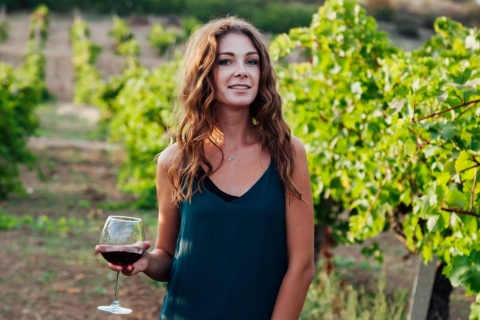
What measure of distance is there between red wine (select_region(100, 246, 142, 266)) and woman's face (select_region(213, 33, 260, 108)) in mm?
555

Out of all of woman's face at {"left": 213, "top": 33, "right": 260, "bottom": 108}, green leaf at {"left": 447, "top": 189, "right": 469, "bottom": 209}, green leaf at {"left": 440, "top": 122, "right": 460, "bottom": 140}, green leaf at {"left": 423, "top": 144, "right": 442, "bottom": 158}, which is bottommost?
green leaf at {"left": 447, "top": 189, "right": 469, "bottom": 209}

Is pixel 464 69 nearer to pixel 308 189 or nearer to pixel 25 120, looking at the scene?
pixel 308 189

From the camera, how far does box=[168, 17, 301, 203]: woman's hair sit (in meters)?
2.51

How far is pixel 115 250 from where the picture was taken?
240 centimetres

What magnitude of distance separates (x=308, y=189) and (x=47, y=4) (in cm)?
6275

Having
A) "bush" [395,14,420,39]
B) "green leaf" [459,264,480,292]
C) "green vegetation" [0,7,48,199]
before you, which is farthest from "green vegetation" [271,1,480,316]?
"bush" [395,14,420,39]

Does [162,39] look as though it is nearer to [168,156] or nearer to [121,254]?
[168,156]

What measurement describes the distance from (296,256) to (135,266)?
19.8 inches

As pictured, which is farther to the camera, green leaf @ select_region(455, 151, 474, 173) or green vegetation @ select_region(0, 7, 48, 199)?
green vegetation @ select_region(0, 7, 48, 199)

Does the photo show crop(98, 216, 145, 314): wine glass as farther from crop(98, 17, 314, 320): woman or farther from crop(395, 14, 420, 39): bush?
crop(395, 14, 420, 39): bush

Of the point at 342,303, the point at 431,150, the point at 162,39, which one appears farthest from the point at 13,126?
the point at 162,39

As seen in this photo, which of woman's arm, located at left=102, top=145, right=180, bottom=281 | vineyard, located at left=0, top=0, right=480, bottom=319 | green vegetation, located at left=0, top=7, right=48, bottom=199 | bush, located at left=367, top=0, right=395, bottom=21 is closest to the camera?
woman's arm, located at left=102, top=145, right=180, bottom=281

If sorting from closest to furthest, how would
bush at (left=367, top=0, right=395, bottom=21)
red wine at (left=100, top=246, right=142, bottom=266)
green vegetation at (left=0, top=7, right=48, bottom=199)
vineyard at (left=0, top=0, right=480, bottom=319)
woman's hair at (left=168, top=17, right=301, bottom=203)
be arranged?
red wine at (left=100, top=246, right=142, bottom=266)
woman's hair at (left=168, top=17, right=301, bottom=203)
vineyard at (left=0, top=0, right=480, bottom=319)
green vegetation at (left=0, top=7, right=48, bottom=199)
bush at (left=367, top=0, right=395, bottom=21)

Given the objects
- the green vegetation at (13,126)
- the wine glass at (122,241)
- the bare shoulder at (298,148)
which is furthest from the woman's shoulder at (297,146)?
the green vegetation at (13,126)
